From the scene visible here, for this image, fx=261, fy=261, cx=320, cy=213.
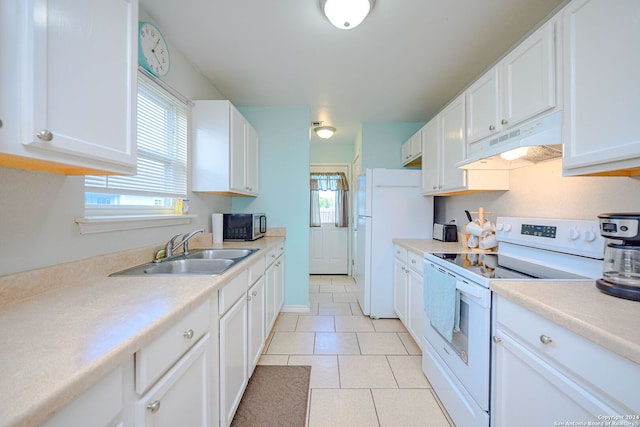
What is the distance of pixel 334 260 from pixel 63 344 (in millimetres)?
4593

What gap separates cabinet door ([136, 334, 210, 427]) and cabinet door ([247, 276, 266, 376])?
64cm

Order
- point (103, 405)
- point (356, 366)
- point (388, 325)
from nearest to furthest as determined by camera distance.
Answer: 1. point (103, 405)
2. point (356, 366)
3. point (388, 325)

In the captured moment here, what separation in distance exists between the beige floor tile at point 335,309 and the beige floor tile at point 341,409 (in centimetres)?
134

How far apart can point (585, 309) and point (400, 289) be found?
1904 mm

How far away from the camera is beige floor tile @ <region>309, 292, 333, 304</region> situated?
11.7ft

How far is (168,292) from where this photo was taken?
1031 mm

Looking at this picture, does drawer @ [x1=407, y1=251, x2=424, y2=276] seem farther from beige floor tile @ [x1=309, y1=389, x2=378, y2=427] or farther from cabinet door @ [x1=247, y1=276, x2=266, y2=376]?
cabinet door @ [x1=247, y1=276, x2=266, y2=376]

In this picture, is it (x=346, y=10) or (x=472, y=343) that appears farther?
(x=346, y=10)

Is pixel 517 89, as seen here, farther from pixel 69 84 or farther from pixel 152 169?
pixel 152 169

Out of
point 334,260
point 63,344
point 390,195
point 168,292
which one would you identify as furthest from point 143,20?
point 334,260

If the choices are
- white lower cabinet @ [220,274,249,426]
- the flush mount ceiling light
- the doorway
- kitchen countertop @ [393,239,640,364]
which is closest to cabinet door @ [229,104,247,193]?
white lower cabinet @ [220,274,249,426]

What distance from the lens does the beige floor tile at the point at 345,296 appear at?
3.60 m

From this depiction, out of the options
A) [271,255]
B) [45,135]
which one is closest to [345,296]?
[271,255]

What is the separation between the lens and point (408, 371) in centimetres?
198
